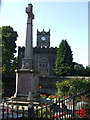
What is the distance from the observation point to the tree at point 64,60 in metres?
26.4

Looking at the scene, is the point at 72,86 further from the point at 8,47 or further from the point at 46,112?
the point at 8,47

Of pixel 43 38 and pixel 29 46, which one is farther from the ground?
pixel 43 38

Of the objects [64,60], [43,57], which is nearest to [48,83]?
[64,60]

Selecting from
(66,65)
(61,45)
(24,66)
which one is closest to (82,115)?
(24,66)

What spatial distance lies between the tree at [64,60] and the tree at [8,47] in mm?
9816

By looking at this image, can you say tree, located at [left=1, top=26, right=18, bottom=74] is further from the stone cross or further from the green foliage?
the stone cross

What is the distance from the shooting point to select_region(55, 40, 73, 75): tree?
26.4 meters

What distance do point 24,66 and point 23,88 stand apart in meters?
1.41

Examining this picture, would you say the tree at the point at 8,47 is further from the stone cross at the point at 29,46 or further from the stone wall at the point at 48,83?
the stone cross at the point at 29,46

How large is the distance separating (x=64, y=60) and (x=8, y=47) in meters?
11.7

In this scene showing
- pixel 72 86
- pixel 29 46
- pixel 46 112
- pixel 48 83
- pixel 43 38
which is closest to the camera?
pixel 46 112

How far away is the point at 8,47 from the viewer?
21.9m

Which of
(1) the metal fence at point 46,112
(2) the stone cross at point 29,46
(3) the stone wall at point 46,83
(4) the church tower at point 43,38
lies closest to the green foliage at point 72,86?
(1) the metal fence at point 46,112

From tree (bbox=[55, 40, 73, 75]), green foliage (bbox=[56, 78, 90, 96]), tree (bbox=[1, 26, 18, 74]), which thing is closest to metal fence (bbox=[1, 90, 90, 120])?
green foliage (bbox=[56, 78, 90, 96])
